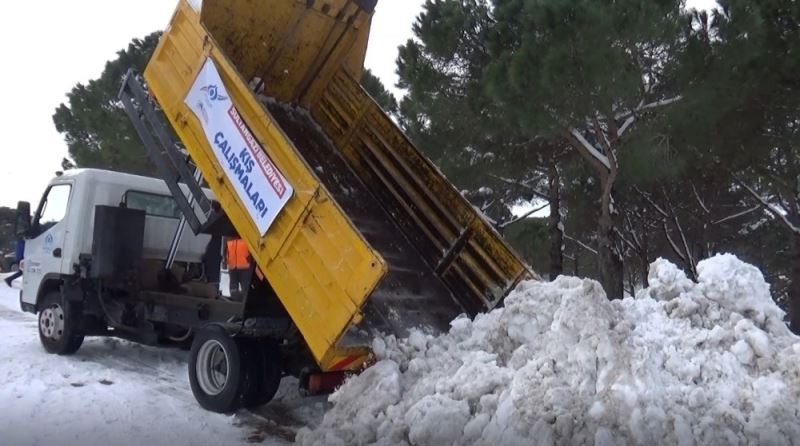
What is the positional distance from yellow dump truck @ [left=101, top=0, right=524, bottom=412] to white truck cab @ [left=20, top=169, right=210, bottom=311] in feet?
1.22

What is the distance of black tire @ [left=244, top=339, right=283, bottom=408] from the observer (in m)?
5.88

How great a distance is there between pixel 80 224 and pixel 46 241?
2.36 ft

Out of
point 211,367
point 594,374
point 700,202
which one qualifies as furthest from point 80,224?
point 700,202

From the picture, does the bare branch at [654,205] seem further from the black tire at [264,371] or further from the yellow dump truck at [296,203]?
the black tire at [264,371]

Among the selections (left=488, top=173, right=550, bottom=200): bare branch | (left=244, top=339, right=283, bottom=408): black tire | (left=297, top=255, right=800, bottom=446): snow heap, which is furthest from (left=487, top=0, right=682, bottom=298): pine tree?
(left=244, top=339, right=283, bottom=408): black tire

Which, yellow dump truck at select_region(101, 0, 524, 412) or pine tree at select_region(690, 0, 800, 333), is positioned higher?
pine tree at select_region(690, 0, 800, 333)

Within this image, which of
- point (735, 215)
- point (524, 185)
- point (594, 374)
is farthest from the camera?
point (735, 215)

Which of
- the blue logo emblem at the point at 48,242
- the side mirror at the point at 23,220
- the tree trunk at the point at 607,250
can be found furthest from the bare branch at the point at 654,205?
the side mirror at the point at 23,220

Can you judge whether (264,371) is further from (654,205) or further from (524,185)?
(654,205)

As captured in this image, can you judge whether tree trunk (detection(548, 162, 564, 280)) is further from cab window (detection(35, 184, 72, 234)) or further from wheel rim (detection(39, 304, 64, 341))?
wheel rim (detection(39, 304, 64, 341))

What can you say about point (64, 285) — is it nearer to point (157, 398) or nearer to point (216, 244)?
point (216, 244)

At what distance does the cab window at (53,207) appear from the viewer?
8492mm

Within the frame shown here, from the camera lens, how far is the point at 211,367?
20.1ft

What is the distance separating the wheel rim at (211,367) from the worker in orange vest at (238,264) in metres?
0.55
